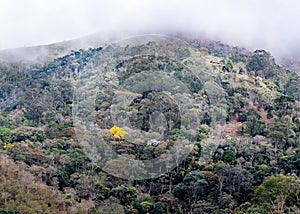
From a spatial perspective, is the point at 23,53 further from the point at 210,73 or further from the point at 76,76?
the point at 210,73

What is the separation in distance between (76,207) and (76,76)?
22.4 metres

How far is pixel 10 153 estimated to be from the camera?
24.5 m

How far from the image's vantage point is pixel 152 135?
89.7 ft

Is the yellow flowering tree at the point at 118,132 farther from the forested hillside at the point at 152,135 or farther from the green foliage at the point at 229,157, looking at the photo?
the green foliage at the point at 229,157

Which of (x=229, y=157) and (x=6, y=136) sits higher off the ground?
(x=6, y=136)

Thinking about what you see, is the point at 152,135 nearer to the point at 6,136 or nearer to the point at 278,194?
the point at 6,136

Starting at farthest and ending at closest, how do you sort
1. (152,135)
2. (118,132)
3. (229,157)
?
1. (118,132)
2. (152,135)
3. (229,157)

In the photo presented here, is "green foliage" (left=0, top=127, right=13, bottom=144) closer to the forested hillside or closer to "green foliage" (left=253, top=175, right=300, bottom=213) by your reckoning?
the forested hillside

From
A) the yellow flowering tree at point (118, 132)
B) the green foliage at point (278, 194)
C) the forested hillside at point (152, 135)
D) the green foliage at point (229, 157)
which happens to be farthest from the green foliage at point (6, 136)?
the green foliage at point (278, 194)

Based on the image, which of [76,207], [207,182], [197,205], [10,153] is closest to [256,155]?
[207,182]

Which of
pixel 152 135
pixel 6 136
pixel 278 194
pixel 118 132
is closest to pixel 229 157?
pixel 152 135

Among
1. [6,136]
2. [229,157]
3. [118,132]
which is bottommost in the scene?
[229,157]

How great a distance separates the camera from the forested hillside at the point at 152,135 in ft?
69.8

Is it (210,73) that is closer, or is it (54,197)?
(54,197)
